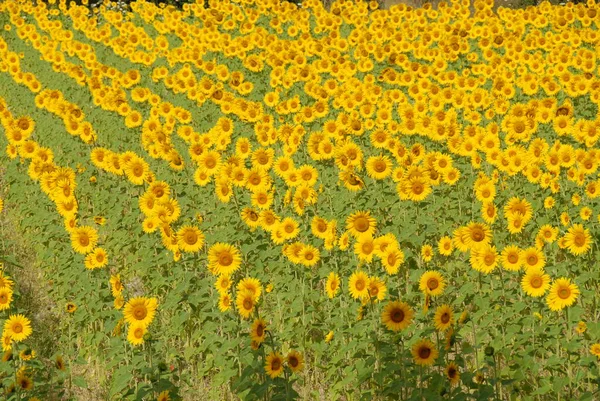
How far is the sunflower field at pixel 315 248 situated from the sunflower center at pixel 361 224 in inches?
0.6

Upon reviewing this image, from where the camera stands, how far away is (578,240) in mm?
5461

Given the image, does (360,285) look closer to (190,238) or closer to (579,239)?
(190,238)

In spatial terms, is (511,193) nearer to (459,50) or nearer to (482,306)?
(482,306)

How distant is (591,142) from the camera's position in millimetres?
7594

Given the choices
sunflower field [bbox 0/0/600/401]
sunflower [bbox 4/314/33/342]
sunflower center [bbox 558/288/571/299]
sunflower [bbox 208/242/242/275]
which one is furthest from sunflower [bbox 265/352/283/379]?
sunflower center [bbox 558/288/571/299]

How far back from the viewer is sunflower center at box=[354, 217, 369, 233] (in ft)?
17.4

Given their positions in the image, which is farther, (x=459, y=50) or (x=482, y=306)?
(x=459, y=50)

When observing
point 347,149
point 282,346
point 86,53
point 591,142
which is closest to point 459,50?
point 591,142

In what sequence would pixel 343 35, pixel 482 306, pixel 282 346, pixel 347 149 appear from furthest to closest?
pixel 343 35 < pixel 347 149 < pixel 282 346 < pixel 482 306

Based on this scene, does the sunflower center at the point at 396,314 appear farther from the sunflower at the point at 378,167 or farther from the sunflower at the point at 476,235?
the sunflower at the point at 378,167

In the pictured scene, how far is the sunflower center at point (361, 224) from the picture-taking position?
209 inches

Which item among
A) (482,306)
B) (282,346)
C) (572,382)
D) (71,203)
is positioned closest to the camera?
(572,382)

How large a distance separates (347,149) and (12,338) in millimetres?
3663

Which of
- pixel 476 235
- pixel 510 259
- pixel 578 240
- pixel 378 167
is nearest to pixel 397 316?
pixel 476 235
